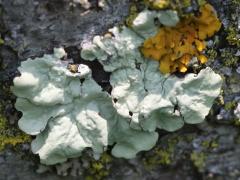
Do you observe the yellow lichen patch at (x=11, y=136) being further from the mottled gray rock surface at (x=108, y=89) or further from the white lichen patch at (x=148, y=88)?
the white lichen patch at (x=148, y=88)

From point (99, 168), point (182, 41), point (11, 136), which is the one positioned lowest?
point (99, 168)

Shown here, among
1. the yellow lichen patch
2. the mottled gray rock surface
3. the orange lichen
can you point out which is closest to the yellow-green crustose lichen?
the mottled gray rock surface

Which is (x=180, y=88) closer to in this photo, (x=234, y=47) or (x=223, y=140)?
(x=234, y=47)

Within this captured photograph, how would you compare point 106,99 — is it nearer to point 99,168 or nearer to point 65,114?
point 65,114

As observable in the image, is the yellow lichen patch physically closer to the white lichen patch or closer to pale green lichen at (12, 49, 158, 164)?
pale green lichen at (12, 49, 158, 164)

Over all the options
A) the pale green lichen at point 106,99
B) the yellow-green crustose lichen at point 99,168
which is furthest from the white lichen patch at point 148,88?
the yellow-green crustose lichen at point 99,168

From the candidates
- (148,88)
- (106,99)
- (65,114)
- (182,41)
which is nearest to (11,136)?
(65,114)
